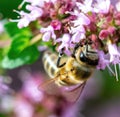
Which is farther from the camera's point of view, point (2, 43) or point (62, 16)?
point (2, 43)

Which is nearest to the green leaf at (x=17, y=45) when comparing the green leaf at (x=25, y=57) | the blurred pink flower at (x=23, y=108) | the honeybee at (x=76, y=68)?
the green leaf at (x=25, y=57)

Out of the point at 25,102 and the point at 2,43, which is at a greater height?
the point at 2,43

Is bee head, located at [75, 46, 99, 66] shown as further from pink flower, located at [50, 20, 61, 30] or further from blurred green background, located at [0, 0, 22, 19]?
blurred green background, located at [0, 0, 22, 19]

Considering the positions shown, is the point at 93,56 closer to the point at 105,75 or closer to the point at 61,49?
the point at 61,49

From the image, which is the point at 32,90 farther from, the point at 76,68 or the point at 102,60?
the point at 102,60

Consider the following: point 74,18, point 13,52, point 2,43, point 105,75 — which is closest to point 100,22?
point 74,18

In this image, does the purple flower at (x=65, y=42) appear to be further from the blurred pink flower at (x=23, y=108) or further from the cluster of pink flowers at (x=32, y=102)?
the blurred pink flower at (x=23, y=108)

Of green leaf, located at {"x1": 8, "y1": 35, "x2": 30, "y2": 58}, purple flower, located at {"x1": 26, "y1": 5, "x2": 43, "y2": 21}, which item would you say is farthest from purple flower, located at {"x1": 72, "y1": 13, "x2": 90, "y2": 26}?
green leaf, located at {"x1": 8, "y1": 35, "x2": 30, "y2": 58}
